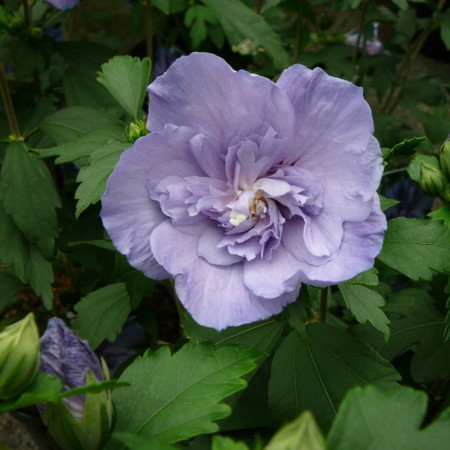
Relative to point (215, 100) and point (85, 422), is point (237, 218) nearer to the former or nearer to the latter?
point (215, 100)

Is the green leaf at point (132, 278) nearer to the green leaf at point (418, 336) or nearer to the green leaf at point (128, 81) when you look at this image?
the green leaf at point (128, 81)

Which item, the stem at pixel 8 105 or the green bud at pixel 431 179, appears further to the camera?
the stem at pixel 8 105

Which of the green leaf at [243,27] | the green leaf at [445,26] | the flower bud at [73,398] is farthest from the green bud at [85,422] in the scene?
the green leaf at [445,26]

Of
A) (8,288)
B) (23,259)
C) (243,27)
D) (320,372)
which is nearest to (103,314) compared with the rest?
(23,259)

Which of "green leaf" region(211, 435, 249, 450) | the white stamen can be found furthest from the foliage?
the white stamen

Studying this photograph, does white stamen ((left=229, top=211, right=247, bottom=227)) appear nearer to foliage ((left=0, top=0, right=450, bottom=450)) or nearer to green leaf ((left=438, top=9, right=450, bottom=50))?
foliage ((left=0, top=0, right=450, bottom=450))
